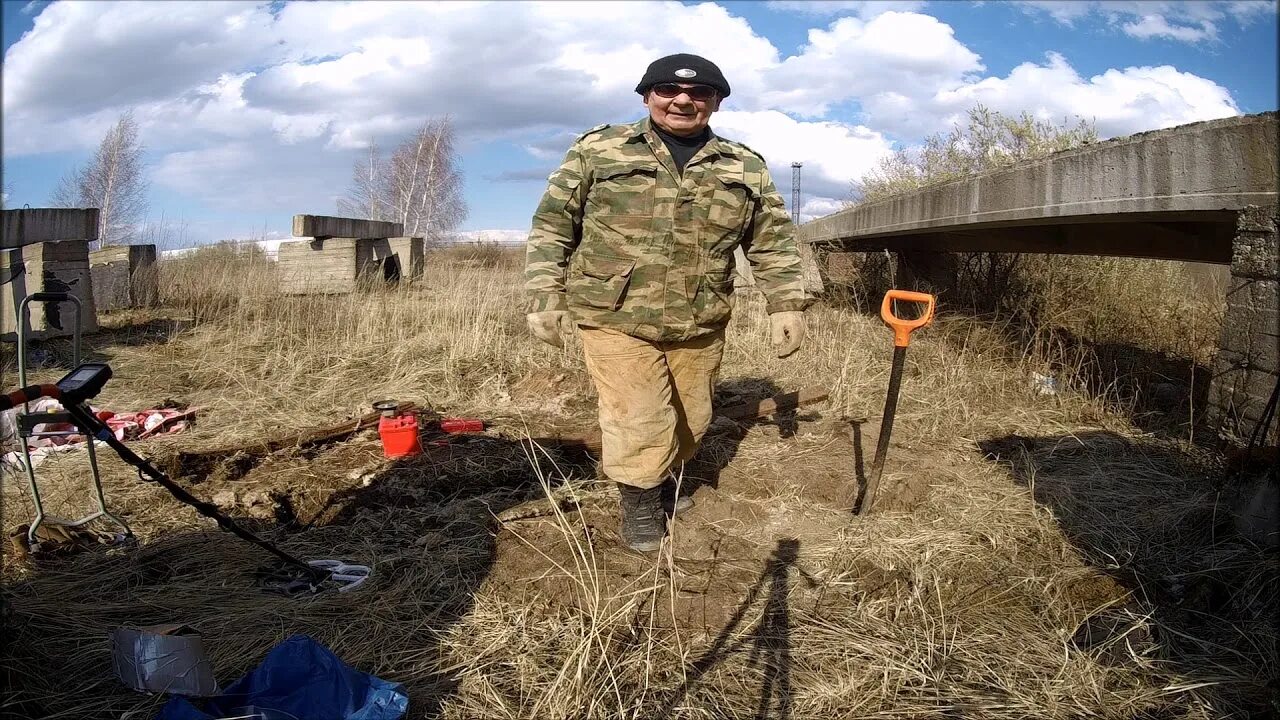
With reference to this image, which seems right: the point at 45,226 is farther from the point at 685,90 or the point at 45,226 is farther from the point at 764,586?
the point at 764,586

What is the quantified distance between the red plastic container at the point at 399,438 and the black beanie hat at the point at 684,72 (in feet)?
7.34

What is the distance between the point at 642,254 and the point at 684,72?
70cm

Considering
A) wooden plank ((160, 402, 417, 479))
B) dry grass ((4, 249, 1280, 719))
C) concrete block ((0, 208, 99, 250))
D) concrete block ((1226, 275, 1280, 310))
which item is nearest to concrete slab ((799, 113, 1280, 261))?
concrete block ((1226, 275, 1280, 310))

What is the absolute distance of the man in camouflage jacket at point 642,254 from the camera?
3.05m

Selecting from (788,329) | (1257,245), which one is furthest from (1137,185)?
(788,329)

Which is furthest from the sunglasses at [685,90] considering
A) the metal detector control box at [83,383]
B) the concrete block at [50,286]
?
the concrete block at [50,286]

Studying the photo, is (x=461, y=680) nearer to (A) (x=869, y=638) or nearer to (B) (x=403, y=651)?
(B) (x=403, y=651)

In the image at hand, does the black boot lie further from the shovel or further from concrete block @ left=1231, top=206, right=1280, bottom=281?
concrete block @ left=1231, top=206, right=1280, bottom=281

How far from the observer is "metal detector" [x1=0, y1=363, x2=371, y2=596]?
2.15m

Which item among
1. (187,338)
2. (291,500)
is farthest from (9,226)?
(291,500)

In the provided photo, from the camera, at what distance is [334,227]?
10.4 metres

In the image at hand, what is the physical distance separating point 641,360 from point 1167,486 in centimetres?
256

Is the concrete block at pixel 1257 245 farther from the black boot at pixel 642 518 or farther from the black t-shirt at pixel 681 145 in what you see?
the black boot at pixel 642 518

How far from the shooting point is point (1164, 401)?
498cm
